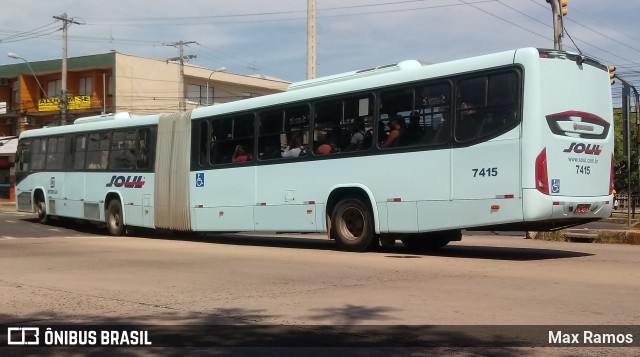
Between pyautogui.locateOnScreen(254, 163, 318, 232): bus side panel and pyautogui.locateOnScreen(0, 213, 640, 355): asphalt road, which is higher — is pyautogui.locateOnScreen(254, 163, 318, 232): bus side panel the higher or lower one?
the higher one

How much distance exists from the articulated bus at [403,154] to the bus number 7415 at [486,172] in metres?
0.02

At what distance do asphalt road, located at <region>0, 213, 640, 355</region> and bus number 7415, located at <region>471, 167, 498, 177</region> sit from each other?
57.3 inches

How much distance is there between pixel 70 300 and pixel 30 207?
59.3ft

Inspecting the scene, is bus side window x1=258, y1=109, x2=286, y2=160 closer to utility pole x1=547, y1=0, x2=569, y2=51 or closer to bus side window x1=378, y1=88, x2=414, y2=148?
bus side window x1=378, y1=88, x2=414, y2=148

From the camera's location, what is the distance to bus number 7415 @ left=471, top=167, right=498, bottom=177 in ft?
36.7

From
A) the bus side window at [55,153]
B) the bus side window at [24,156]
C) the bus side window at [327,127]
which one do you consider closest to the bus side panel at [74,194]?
the bus side window at [55,153]

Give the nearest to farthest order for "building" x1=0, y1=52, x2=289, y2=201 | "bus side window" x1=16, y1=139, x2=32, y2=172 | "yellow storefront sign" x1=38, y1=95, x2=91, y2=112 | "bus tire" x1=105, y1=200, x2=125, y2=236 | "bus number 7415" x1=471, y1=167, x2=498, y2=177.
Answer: "bus number 7415" x1=471, y1=167, x2=498, y2=177, "bus tire" x1=105, y1=200, x2=125, y2=236, "bus side window" x1=16, y1=139, x2=32, y2=172, "building" x1=0, y1=52, x2=289, y2=201, "yellow storefront sign" x1=38, y1=95, x2=91, y2=112

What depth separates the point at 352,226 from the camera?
13609 millimetres

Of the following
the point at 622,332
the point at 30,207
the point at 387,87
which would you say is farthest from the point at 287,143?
the point at 30,207

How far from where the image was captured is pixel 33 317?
6801mm

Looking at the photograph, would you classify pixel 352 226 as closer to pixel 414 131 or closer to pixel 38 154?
pixel 414 131

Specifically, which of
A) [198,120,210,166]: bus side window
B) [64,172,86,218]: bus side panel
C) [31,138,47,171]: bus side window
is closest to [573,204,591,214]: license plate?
[198,120,210,166]: bus side window

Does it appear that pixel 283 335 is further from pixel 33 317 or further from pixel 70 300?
pixel 70 300

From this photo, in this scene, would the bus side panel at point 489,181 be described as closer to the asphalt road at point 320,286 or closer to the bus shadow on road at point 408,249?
the asphalt road at point 320,286
